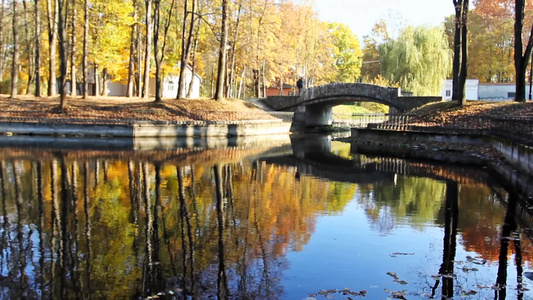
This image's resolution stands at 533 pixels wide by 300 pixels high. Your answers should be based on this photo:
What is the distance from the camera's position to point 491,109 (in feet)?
90.2

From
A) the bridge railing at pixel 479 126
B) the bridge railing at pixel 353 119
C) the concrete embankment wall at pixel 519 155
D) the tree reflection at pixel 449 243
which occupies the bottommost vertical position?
the tree reflection at pixel 449 243

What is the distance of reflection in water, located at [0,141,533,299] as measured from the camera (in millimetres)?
Result: 6691

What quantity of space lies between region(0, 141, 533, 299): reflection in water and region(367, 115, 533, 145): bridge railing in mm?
3289

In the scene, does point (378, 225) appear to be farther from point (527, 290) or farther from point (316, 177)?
point (316, 177)

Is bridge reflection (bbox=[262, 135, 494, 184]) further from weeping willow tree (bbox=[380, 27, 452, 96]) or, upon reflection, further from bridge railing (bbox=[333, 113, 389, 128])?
bridge railing (bbox=[333, 113, 389, 128])

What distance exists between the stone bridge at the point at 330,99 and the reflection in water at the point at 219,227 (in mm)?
20479

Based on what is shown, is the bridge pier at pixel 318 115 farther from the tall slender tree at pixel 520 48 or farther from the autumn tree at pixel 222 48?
the tall slender tree at pixel 520 48

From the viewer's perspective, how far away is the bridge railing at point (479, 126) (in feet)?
61.0

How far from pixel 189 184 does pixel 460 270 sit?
8265 mm

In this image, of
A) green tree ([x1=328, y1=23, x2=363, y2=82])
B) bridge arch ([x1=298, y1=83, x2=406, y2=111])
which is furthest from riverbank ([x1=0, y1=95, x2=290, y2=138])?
green tree ([x1=328, y1=23, x2=363, y2=82])

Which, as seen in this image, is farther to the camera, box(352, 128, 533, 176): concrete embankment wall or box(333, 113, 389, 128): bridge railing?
box(333, 113, 389, 128): bridge railing

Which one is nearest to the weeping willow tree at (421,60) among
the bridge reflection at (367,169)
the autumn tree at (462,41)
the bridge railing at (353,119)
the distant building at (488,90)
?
→ the bridge railing at (353,119)

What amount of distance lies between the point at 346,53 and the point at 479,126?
50.0 metres

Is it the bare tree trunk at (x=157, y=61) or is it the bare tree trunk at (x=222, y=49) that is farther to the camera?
the bare tree trunk at (x=222, y=49)
